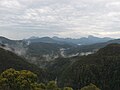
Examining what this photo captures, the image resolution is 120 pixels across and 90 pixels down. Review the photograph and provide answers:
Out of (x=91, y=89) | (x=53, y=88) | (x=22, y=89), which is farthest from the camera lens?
(x=91, y=89)

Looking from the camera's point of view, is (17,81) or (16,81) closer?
(17,81)

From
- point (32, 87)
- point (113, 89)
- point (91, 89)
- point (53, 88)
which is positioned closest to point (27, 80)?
point (32, 87)

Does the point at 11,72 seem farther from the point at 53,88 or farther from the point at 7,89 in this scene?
the point at 53,88

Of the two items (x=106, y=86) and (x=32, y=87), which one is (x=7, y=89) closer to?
(x=32, y=87)

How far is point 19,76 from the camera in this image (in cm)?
4844

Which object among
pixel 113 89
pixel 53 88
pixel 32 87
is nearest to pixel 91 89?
pixel 53 88

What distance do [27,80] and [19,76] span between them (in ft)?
5.62

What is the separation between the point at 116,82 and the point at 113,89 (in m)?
7.17

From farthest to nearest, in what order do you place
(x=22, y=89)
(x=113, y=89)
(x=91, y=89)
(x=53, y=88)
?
(x=113, y=89)
(x=91, y=89)
(x=53, y=88)
(x=22, y=89)

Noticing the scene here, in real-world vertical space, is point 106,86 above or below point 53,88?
below

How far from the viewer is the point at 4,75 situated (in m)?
49.9

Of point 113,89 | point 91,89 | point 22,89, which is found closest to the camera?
point 22,89

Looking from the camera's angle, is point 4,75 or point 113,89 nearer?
point 4,75

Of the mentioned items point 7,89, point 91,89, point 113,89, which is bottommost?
point 113,89
